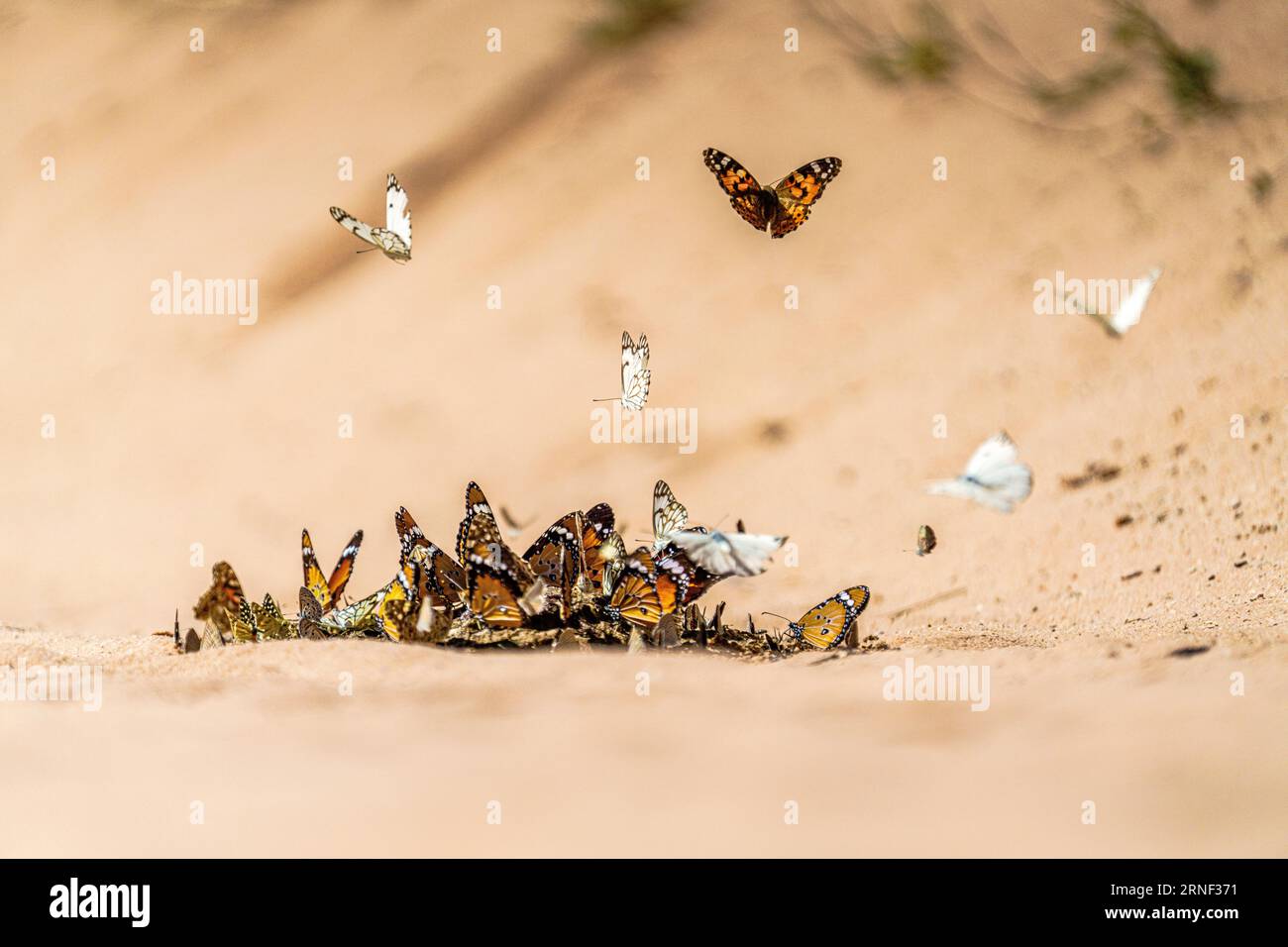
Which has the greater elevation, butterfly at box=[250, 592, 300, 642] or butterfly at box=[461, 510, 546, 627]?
butterfly at box=[461, 510, 546, 627]

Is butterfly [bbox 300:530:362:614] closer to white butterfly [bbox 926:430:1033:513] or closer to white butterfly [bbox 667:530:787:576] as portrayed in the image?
white butterfly [bbox 667:530:787:576]

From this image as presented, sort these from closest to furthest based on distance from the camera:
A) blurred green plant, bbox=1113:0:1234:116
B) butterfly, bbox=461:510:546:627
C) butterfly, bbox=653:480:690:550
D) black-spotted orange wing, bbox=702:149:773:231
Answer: butterfly, bbox=461:510:546:627
butterfly, bbox=653:480:690:550
black-spotted orange wing, bbox=702:149:773:231
blurred green plant, bbox=1113:0:1234:116

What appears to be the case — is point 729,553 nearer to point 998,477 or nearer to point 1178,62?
point 998,477

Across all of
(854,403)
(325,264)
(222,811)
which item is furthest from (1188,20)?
(222,811)

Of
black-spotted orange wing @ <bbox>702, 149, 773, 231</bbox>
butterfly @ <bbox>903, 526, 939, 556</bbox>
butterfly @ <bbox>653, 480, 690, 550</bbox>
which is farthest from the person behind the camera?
butterfly @ <bbox>903, 526, 939, 556</bbox>

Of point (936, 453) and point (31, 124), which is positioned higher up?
point (31, 124)

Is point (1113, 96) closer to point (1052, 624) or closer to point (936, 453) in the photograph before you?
point (936, 453)

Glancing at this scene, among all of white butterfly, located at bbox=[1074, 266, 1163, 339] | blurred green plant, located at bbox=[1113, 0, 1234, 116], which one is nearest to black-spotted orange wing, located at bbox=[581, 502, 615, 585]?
white butterfly, located at bbox=[1074, 266, 1163, 339]

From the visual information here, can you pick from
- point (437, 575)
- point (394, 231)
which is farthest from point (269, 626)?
point (394, 231)

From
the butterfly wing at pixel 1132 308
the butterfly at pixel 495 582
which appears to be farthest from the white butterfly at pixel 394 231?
the butterfly wing at pixel 1132 308
